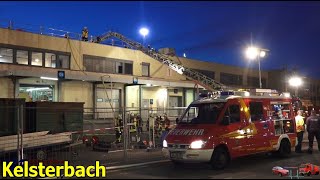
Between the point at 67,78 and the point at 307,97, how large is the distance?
4786cm

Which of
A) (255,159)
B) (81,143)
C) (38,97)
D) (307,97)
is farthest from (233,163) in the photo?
(307,97)

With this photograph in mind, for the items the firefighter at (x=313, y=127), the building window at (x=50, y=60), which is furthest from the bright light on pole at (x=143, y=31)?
the firefighter at (x=313, y=127)

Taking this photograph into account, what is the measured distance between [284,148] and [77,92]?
15.3 metres

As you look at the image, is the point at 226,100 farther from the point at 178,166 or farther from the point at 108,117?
the point at 108,117

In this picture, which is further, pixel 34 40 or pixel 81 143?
pixel 34 40

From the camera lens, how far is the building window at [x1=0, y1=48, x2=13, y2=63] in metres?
23.8

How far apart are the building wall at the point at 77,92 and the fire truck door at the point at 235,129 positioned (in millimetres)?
14880

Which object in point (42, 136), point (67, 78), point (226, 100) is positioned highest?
point (67, 78)

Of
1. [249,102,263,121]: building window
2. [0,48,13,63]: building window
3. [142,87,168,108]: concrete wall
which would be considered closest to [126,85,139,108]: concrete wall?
[142,87,168,108]: concrete wall

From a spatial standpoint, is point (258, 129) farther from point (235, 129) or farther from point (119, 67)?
point (119, 67)

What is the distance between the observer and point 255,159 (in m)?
15.4

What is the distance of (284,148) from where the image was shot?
15859 millimetres

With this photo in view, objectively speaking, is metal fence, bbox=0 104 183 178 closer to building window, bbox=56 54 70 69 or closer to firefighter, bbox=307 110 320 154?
firefighter, bbox=307 110 320 154

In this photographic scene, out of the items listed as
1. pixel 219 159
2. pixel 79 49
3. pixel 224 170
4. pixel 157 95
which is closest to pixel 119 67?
pixel 79 49
